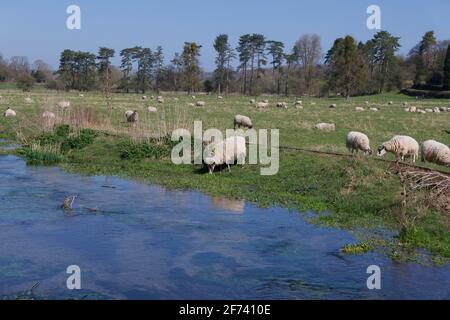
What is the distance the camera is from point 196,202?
1555cm

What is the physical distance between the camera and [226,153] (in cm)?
1920

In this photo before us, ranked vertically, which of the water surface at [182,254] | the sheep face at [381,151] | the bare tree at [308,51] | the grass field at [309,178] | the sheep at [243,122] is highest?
the bare tree at [308,51]

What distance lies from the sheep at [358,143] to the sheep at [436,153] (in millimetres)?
2078

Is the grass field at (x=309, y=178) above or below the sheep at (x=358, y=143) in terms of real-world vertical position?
below

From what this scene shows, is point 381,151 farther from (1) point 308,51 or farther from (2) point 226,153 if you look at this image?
(1) point 308,51

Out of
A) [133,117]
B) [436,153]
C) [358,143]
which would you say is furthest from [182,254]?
[133,117]

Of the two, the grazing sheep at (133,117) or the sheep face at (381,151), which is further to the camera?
the grazing sheep at (133,117)

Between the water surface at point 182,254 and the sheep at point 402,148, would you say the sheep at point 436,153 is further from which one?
the water surface at point 182,254

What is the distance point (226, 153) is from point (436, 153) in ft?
22.8

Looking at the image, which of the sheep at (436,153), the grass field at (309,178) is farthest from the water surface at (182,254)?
the sheep at (436,153)

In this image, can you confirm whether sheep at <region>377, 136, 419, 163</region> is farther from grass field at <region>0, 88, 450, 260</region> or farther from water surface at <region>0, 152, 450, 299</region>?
water surface at <region>0, 152, 450, 299</region>

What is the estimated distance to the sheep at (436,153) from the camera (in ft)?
61.4

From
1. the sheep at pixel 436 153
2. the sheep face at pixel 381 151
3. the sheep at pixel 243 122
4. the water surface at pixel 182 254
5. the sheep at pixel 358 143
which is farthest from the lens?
the sheep at pixel 243 122
